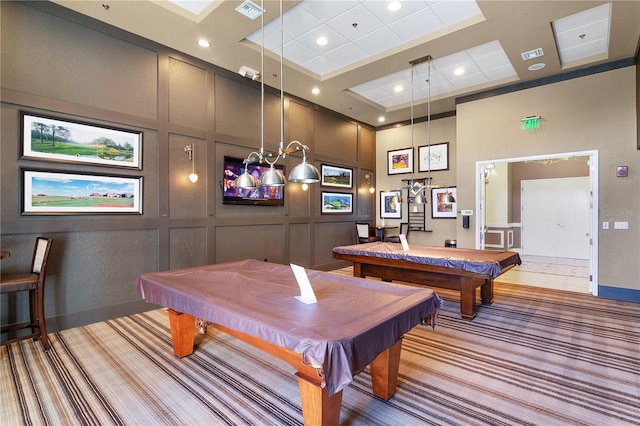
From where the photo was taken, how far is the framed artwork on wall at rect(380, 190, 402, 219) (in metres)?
8.13

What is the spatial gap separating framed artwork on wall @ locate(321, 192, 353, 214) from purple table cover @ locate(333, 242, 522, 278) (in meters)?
2.11

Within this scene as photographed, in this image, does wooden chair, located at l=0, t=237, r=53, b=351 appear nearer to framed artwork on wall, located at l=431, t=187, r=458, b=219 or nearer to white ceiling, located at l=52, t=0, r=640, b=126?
white ceiling, located at l=52, t=0, r=640, b=126

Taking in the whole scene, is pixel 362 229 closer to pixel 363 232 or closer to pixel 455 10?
pixel 363 232

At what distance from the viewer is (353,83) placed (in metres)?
5.61

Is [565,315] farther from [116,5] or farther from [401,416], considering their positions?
[116,5]

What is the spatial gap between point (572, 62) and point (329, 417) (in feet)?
21.4

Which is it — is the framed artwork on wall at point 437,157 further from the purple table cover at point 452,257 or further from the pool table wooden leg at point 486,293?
the pool table wooden leg at point 486,293

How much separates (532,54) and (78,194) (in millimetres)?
6729

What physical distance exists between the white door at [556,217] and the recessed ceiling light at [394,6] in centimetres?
802

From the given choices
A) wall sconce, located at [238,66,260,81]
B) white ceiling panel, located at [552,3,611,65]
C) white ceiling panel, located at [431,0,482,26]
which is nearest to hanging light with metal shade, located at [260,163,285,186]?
wall sconce, located at [238,66,260,81]

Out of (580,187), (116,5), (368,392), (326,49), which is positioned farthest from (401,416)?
(580,187)

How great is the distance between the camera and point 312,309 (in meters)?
1.96

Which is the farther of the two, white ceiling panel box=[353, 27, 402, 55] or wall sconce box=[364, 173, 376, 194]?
wall sconce box=[364, 173, 376, 194]

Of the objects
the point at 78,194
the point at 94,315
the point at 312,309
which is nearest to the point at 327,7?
the point at 312,309
